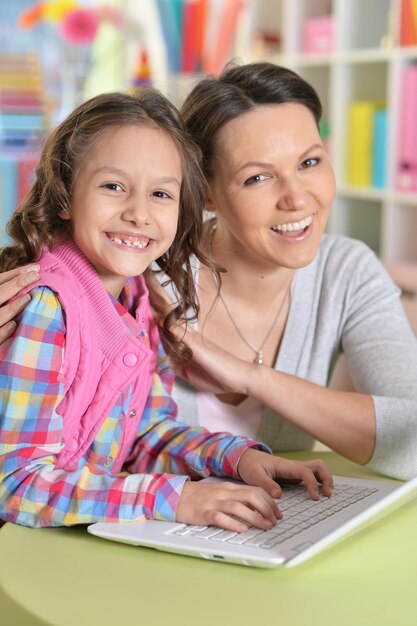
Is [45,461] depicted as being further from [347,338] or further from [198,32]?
[198,32]

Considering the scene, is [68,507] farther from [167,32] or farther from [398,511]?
[167,32]

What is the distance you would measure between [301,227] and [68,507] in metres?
0.72

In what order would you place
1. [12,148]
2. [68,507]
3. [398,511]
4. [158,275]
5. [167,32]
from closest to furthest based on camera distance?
[68,507] < [398,511] < [158,275] < [167,32] < [12,148]

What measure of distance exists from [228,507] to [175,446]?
254 mm

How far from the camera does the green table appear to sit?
0.94 meters

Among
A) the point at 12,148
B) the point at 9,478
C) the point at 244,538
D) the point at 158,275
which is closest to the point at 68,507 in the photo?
the point at 9,478

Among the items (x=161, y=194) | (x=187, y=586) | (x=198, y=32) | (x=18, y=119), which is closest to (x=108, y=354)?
(x=161, y=194)

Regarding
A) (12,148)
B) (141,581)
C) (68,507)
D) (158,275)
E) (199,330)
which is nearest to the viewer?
(141,581)

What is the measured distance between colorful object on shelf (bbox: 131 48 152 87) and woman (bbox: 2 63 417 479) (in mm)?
3195

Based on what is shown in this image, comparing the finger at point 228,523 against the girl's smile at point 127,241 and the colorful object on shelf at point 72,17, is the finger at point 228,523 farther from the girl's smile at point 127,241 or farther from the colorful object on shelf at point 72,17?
the colorful object on shelf at point 72,17

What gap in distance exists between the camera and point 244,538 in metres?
1.09

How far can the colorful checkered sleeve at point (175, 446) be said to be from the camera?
4.37 ft

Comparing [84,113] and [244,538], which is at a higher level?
[84,113]

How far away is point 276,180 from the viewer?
1635 millimetres
